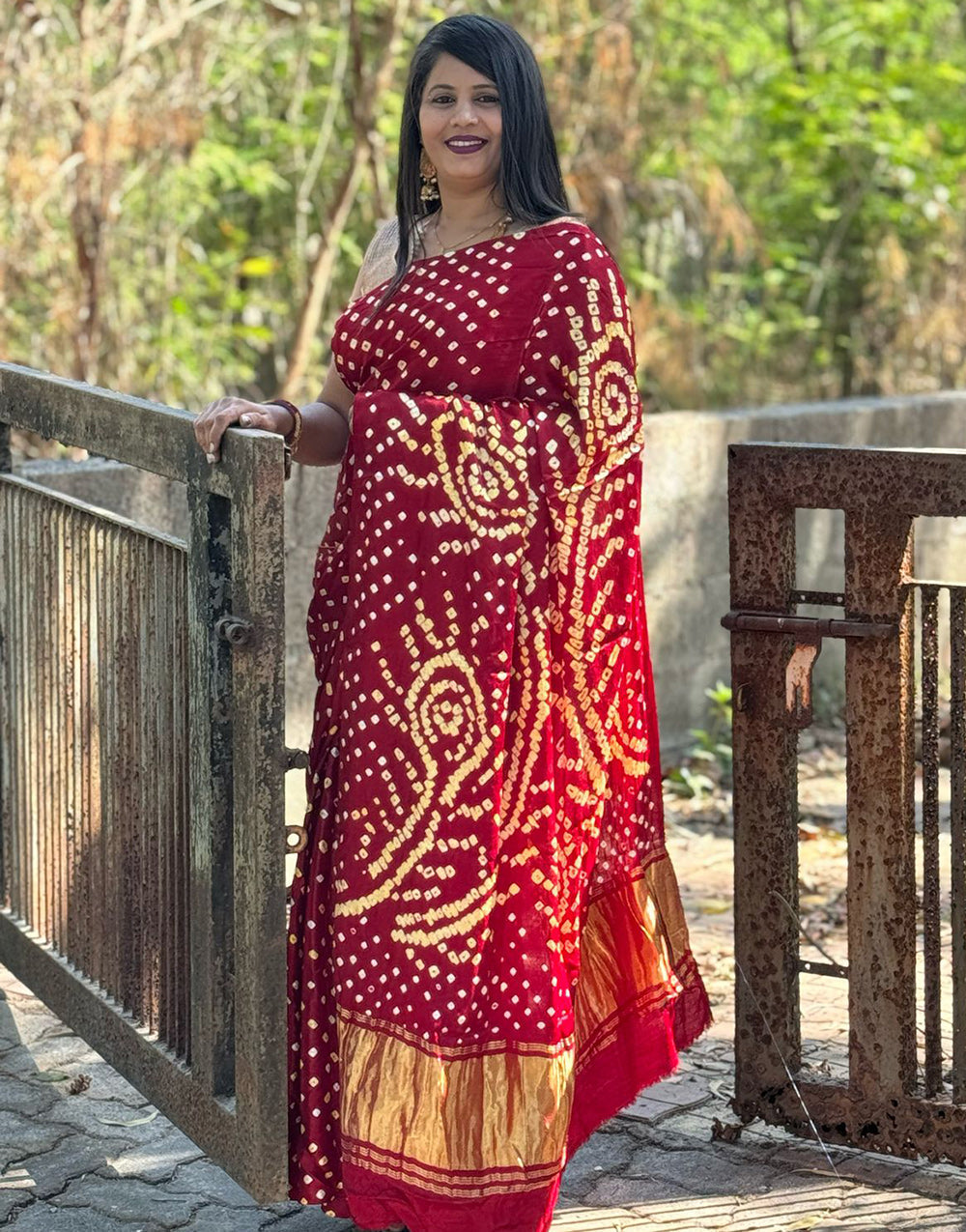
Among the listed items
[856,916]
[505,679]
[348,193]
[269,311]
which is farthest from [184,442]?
[269,311]

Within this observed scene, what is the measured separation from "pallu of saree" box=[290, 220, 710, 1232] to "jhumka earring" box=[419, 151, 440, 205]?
0.65 ft

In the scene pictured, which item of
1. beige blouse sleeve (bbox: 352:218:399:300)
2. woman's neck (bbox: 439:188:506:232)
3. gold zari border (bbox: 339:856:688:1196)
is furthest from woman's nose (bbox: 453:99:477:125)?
gold zari border (bbox: 339:856:688:1196)

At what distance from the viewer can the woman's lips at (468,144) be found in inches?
117

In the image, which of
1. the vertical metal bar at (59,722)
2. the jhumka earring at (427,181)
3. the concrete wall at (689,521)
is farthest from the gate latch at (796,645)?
the concrete wall at (689,521)

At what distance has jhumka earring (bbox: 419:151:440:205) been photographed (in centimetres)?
310

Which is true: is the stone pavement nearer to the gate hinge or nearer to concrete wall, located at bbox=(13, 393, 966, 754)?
the gate hinge

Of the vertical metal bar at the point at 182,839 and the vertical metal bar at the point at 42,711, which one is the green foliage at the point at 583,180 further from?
the vertical metal bar at the point at 182,839

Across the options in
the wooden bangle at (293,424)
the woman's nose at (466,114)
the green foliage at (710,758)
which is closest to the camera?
the woman's nose at (466,114)

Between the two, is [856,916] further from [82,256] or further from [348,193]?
[348,193]

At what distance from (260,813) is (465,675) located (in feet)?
1.25

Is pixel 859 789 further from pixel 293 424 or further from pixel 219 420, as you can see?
pixel 219 420

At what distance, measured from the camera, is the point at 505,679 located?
2.85 m

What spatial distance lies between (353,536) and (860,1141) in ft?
4.79

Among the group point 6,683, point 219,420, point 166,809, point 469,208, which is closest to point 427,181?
point 469,208
